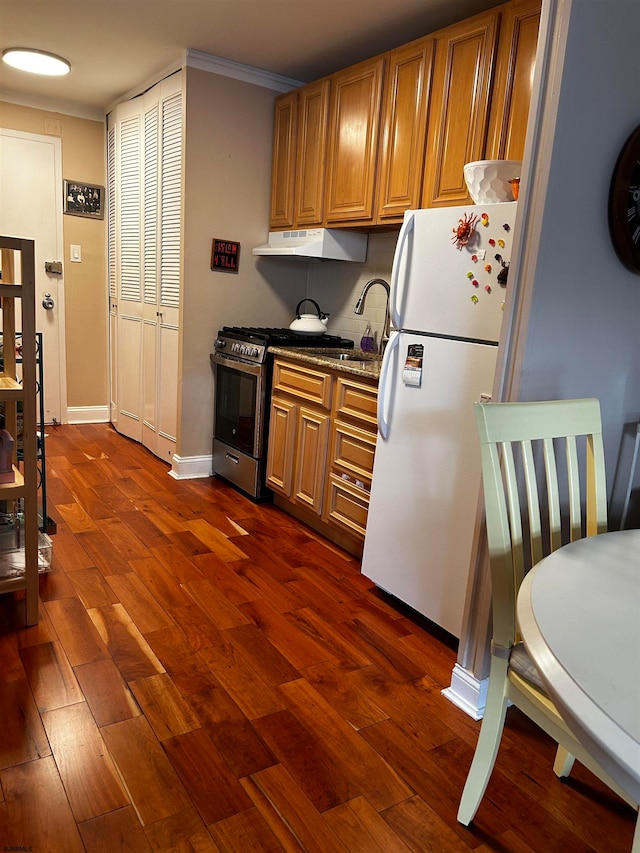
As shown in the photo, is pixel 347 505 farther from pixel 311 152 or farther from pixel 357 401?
pixel 311 152

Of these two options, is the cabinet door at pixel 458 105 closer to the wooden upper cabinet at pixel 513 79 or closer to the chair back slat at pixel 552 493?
the wooden upper cabinet at pixel 513 79

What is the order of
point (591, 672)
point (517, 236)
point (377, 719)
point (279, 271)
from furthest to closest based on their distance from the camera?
point (279, 271) → point (377, 719) → point (517, 236) → point (591, 672)

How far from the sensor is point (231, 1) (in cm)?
272

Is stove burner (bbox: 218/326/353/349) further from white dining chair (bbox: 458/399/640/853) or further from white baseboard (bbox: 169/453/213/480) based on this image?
white dining chair (bbox: 458/399/640/853)

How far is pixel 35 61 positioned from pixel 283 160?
1585 mm

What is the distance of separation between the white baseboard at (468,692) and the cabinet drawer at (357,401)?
109cm

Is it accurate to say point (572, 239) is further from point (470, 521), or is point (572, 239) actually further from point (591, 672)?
point (591, 672)

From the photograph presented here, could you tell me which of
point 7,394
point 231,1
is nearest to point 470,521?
point 7,394

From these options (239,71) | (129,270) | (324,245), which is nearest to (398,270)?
(324,245)

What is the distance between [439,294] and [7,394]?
1.46 metres

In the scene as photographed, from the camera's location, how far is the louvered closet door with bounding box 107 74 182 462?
12.3ft

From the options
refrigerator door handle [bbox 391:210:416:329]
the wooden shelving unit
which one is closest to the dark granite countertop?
refrigerator door handle [bbox 391:210:416:329]

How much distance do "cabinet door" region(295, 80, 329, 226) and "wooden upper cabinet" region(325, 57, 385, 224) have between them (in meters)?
0.06

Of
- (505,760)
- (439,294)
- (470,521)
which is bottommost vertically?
(505,760)
